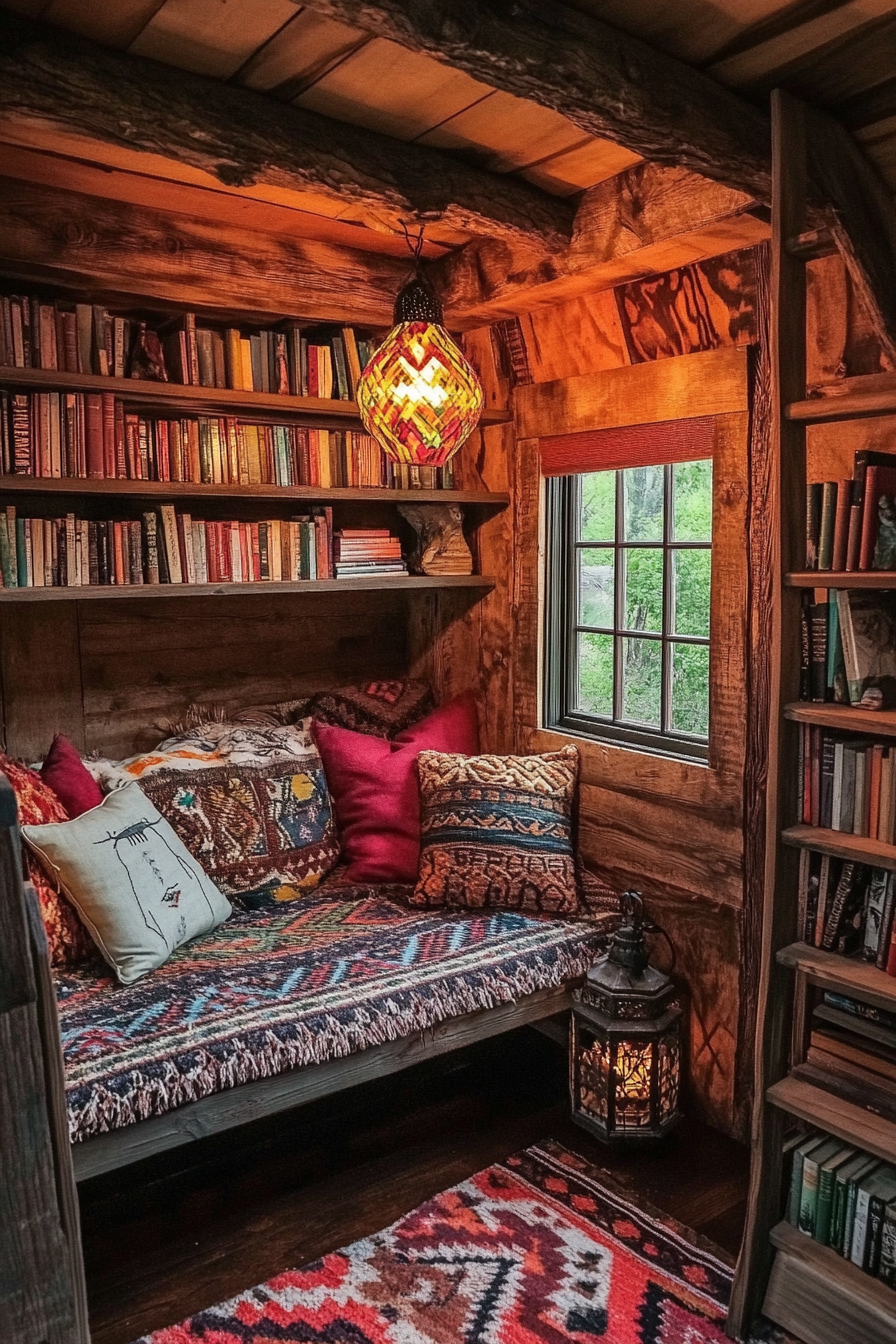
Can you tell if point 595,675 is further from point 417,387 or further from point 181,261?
point 181,261

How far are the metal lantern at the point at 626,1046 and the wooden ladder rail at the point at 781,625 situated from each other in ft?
1.82

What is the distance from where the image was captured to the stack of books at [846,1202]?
1.84 m

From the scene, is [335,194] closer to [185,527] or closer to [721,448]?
[185,527]

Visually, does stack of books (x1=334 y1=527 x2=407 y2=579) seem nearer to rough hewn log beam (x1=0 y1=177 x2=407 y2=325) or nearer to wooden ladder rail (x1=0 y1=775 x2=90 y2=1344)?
rough hewn log beam (x1=0 y1=177 x2=407 y2=325)

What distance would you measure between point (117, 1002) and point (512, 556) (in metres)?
1.85

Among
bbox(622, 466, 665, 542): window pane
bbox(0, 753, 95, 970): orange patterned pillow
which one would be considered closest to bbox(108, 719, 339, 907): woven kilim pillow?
bbox(0, 753, 95, 970): orange patterned pillow

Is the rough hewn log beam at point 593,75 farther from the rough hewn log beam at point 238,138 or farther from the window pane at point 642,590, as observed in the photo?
the window pane at point 642,590

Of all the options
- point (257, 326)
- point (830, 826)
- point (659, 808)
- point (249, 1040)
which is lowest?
point (249, 1040)

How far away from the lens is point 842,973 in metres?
1.87

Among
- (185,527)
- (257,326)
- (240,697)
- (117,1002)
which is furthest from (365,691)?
(117,1002)

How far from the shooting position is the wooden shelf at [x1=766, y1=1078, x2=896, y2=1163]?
5.89ft

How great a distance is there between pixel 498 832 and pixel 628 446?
1187mm

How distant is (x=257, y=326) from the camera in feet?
10.1

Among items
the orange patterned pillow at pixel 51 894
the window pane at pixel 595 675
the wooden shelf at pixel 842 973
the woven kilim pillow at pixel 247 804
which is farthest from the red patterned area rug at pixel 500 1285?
the window pane at pixel 595 675
